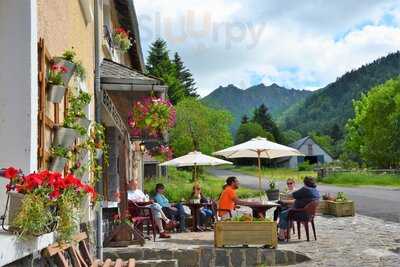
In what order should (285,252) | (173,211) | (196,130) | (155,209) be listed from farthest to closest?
(196,130) < (173,211) < (155,209) < (285,252)

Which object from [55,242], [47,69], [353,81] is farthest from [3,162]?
[353,81]

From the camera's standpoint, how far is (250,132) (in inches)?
4409

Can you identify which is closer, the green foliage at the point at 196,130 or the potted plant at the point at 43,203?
the potted plant at the point at 43,203

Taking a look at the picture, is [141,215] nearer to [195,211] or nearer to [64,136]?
[195,211]

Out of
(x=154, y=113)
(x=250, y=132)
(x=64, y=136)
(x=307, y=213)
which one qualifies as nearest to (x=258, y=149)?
(x=307, y=213)

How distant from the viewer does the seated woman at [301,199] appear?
1175 centimetres

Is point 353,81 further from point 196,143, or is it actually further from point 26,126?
point 26,126

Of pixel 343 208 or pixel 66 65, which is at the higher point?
pixel 66 65

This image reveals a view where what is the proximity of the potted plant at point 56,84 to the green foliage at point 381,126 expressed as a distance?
64914mm

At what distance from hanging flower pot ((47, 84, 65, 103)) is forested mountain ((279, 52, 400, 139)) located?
544ft

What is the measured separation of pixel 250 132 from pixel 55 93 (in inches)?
4222

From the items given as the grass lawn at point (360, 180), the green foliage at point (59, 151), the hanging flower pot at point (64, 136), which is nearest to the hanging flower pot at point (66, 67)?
the hanging flower pot at point (64, 136)

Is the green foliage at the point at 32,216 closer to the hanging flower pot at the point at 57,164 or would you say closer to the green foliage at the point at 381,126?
the hanging flower pot at the point at 57,164

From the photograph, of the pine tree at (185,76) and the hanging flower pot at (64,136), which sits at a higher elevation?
the pine tree at (185,76)
